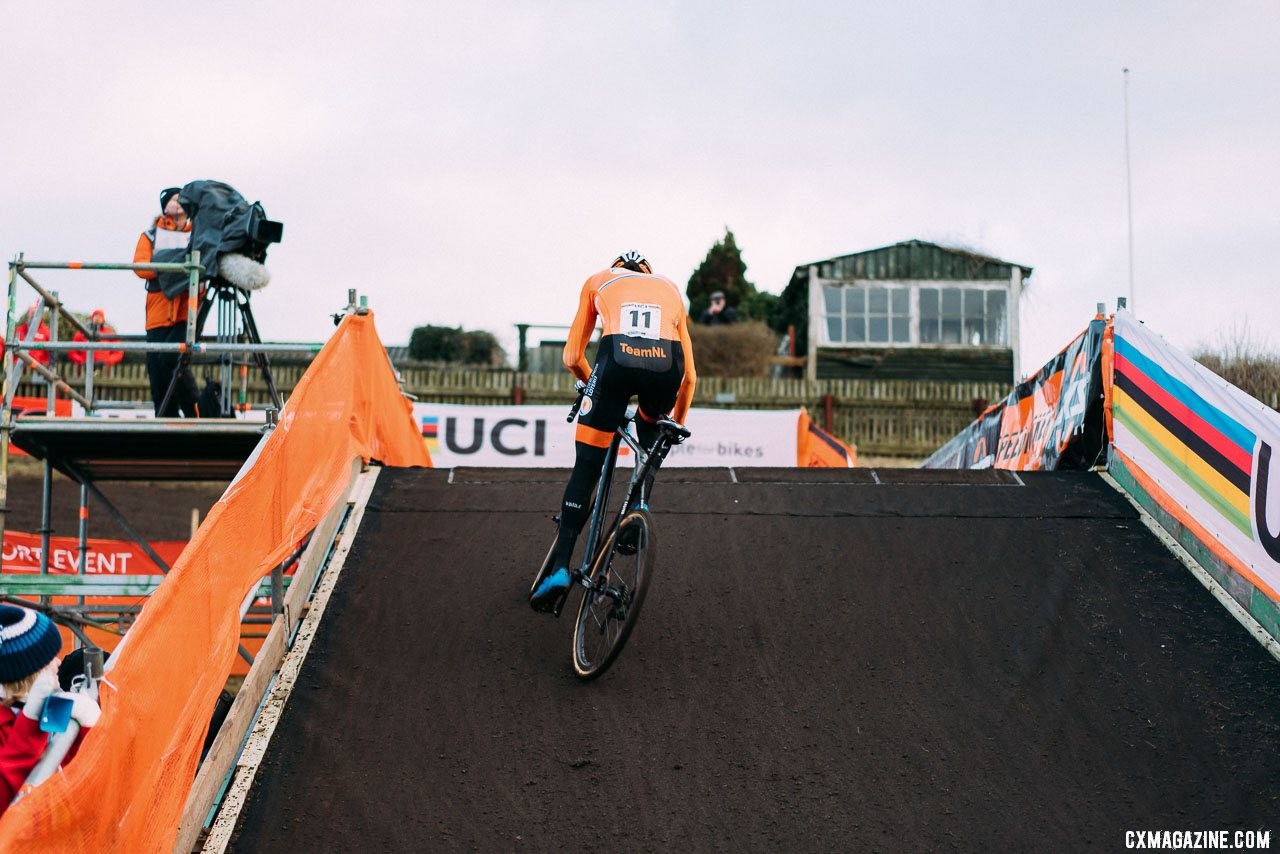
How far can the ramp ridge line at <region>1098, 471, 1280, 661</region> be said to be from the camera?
226 inches

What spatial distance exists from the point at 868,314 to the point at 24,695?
2689 cm

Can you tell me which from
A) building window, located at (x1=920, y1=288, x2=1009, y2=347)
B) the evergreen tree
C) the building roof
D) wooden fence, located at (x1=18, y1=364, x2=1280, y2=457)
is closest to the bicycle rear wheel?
wooden fence, located at (x1=18, y1=364, x2=1280, y2=457)

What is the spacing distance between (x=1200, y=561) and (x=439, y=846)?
4447mm

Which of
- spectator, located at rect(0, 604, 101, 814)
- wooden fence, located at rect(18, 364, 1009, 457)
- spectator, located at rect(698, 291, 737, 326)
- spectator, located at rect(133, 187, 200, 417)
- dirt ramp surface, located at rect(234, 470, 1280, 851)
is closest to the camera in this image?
spectator, located at rect(0, 604, 101, 814)

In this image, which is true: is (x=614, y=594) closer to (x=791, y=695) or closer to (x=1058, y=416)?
(x=791, y=695)

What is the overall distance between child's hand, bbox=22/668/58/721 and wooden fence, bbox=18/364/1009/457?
819 inches

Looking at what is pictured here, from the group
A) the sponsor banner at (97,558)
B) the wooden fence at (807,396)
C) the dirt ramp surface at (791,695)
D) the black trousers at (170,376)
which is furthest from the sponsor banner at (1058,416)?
the wooden fence at (807,396)

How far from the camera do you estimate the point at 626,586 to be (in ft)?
17.2

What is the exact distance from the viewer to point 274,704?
5.15 metres

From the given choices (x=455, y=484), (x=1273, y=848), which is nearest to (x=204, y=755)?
(x=455, y=484)

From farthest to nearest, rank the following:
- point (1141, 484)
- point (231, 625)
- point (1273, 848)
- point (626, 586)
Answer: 1. point (1141, 484)
2. point (626, 586)
3. point (231, 625)
4. point (1273, 848)

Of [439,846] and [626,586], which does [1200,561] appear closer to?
[626,586]

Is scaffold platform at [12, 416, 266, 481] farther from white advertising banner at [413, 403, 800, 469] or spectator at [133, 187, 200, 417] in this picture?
white advertising banner at [413, 403, 800, 469]

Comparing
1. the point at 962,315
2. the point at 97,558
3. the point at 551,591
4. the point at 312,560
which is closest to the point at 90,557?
the point at 97,558
